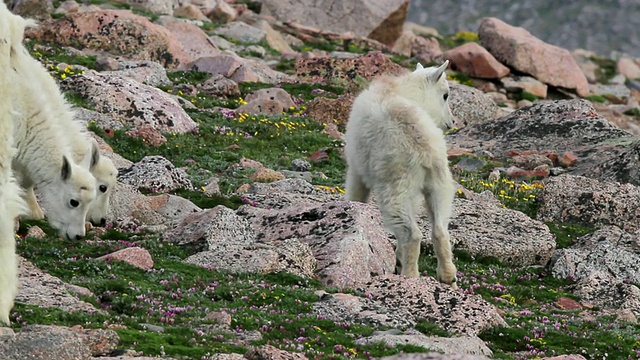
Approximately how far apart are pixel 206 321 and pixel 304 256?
13.4ft

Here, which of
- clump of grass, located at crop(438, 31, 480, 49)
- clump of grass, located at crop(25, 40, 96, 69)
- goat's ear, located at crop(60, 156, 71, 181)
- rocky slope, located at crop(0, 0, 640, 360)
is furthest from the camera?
clump of grass, located at crop(438, 31, 480, 49)

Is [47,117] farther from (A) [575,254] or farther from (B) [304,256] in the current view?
(A) [575,254]

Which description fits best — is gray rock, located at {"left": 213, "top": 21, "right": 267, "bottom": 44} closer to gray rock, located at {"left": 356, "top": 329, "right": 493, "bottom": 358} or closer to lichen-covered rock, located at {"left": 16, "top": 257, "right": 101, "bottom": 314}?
lichen-covered rock, located at {"left": 16, "top": 257, "right": 101, "bottom": 314}

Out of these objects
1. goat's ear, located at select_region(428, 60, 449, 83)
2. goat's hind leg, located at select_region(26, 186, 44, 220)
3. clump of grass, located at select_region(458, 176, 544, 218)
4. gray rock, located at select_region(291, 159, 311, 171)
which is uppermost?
goat's ear, located at select_region(428, 60, 449, 83)

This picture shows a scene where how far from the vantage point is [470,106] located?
40594mm

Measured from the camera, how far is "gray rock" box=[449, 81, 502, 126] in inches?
1578

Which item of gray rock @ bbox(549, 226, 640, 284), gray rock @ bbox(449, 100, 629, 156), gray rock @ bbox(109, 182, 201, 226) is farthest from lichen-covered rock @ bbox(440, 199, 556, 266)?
gray rock @ bbox(449, 100, 629, 156)

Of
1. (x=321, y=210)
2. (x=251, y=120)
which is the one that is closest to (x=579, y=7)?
(x=251, y=120)

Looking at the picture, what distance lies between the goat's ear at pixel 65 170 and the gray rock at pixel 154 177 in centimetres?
501

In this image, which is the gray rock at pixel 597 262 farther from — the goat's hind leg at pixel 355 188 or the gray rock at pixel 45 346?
the gray rock at pixel 45 346

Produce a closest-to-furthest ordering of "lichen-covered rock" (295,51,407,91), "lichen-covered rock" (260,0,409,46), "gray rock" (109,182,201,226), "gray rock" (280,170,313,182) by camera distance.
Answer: "gray rock" (109,182,201,226), "gray rock" (280,170,313,182), "lichen-covered rock" (295,51,407,91), "lichen-covered rock" (260,0,409,46)

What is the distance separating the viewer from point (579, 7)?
173 m

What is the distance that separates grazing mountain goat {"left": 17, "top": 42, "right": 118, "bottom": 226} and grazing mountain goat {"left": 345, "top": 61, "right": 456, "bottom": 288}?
4.00m

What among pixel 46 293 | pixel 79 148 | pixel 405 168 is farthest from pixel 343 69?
pixel 46 293
